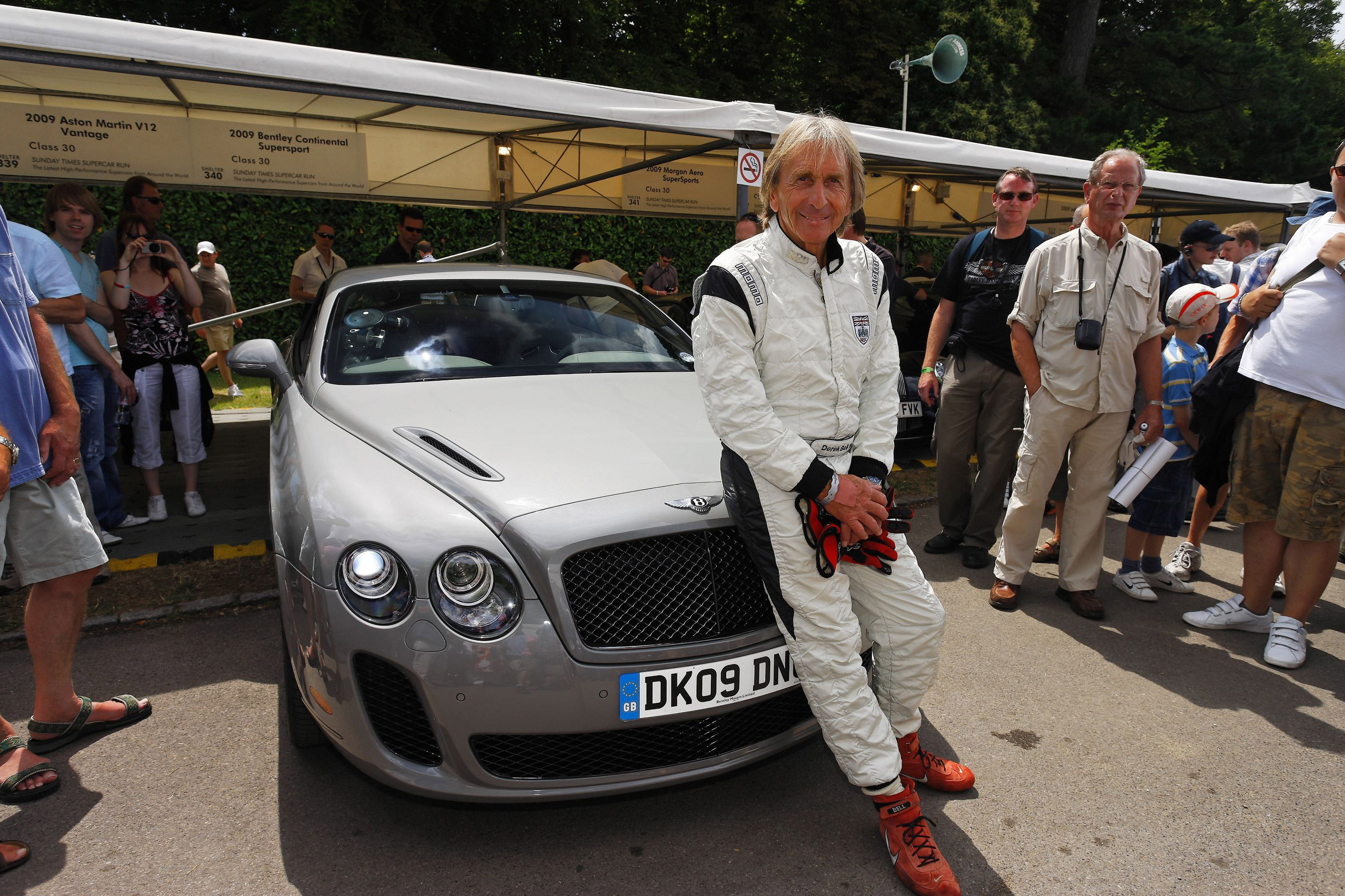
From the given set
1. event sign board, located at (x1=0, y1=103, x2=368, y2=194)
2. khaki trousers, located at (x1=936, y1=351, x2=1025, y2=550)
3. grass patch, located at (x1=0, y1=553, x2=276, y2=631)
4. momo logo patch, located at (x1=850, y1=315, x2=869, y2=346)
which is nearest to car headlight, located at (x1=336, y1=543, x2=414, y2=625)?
momo logo patch, located at (x1=850, y1=315, x2=869, y2=346)

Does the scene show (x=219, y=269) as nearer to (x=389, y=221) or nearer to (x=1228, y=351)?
(x=389, y=221)

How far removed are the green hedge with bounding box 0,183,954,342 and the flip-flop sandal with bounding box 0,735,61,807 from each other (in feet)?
28.8

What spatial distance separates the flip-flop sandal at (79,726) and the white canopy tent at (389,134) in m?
2.98

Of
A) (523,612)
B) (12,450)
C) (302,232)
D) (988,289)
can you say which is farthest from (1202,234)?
(302,232)

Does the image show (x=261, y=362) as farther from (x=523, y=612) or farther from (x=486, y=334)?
(x=523, y=612)

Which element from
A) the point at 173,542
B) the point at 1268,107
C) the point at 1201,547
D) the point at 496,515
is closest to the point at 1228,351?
the point at 1201,547

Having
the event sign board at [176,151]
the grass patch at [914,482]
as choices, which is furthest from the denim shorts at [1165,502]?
the event sign board at [176,151]

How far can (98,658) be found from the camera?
11.0 feet

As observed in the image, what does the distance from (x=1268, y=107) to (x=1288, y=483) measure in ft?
96.6

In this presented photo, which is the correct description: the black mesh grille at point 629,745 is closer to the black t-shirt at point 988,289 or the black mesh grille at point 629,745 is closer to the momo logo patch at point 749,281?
the momo logo patch at point 749,281

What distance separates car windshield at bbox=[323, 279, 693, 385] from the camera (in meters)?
3.28

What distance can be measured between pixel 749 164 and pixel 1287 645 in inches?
161

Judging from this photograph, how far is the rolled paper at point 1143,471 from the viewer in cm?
375

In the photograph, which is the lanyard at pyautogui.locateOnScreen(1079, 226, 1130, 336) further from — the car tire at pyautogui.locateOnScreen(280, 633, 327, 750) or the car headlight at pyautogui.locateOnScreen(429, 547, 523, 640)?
the car tire at pyautogui.locateOnScreen(280, 633, 327, 750)
